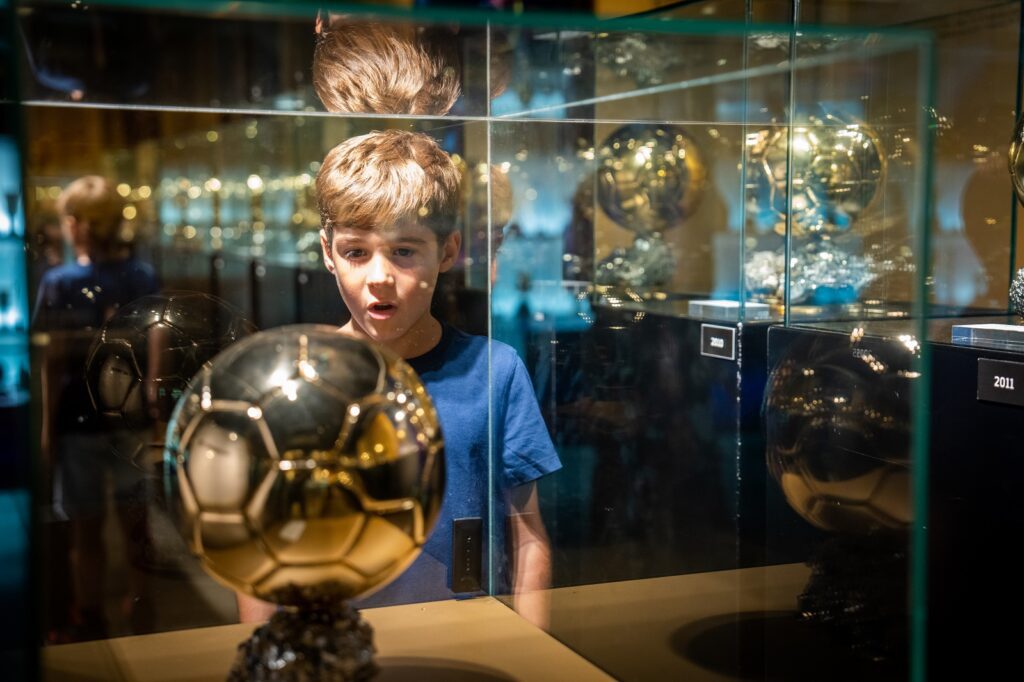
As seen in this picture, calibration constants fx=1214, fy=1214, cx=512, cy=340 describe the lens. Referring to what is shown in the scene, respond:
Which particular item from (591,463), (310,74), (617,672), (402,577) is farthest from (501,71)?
(617,672)

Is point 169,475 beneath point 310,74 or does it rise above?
beneath

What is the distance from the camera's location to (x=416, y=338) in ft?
4.58

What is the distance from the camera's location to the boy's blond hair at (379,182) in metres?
1.33

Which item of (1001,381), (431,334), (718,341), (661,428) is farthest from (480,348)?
(1001,381)

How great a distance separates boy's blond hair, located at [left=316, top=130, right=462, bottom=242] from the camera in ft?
4.37

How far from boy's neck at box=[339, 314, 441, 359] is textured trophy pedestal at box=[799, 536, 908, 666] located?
1.76 feet

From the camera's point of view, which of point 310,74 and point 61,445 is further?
point 310,74

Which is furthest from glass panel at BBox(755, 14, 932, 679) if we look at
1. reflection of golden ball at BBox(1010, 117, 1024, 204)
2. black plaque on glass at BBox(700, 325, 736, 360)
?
reflection of golden ball at BBox(1010, 117, 1024, 204)

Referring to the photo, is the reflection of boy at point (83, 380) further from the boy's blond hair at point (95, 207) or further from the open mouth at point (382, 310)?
the open mouth at point (382, 310)

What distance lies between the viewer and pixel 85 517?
124 centimetres

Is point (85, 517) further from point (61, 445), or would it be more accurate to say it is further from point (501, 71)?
point (501, 71)

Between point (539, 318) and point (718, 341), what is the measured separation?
0.55 meters

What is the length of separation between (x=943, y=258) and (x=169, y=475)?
3013 mm

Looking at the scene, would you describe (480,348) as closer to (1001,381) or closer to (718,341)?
(718,341)
